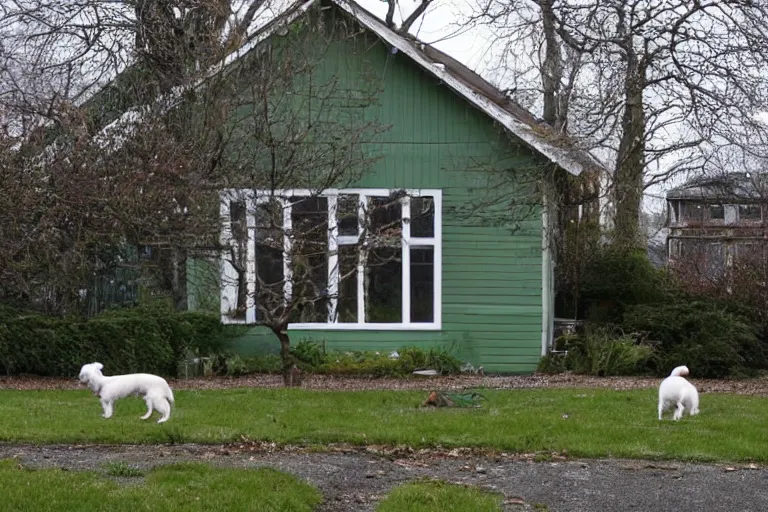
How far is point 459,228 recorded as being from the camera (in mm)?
16000

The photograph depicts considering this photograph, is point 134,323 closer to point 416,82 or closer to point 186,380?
point 186,380

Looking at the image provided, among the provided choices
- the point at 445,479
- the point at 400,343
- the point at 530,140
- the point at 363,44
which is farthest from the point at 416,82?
the point at 445,479

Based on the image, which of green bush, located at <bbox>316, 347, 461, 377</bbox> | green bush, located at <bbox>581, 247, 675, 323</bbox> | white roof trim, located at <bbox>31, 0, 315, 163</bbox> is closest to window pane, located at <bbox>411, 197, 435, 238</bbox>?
green bush, located at <bbox>316, 347, 461, 377</bbox>

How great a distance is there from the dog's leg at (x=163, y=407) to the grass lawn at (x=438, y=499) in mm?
3368

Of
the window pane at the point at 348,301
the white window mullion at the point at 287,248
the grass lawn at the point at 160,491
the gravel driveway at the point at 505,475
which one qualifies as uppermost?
the white window mullion at the point at 287,248

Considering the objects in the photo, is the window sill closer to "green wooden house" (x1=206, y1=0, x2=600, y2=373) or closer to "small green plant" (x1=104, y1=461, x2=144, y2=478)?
"green wooden house" (x1=206, y1=0, x2=600, y2=373)

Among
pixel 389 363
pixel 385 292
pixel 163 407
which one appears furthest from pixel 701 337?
pixel 163 407

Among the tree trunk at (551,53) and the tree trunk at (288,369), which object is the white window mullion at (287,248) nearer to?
the tree trunk at (288,369)

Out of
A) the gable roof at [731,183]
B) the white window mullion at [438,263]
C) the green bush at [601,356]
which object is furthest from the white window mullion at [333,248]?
the gable roof at [731,183]

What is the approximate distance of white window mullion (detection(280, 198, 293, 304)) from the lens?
13.2 meters

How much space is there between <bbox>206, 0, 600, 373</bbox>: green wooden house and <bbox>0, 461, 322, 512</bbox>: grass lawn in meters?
8.73

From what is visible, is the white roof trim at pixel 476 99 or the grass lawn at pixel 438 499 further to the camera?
the white roof trim at pixel 476 99

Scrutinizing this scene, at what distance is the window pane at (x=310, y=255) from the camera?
13.0 metres

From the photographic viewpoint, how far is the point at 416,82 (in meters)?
15.9
